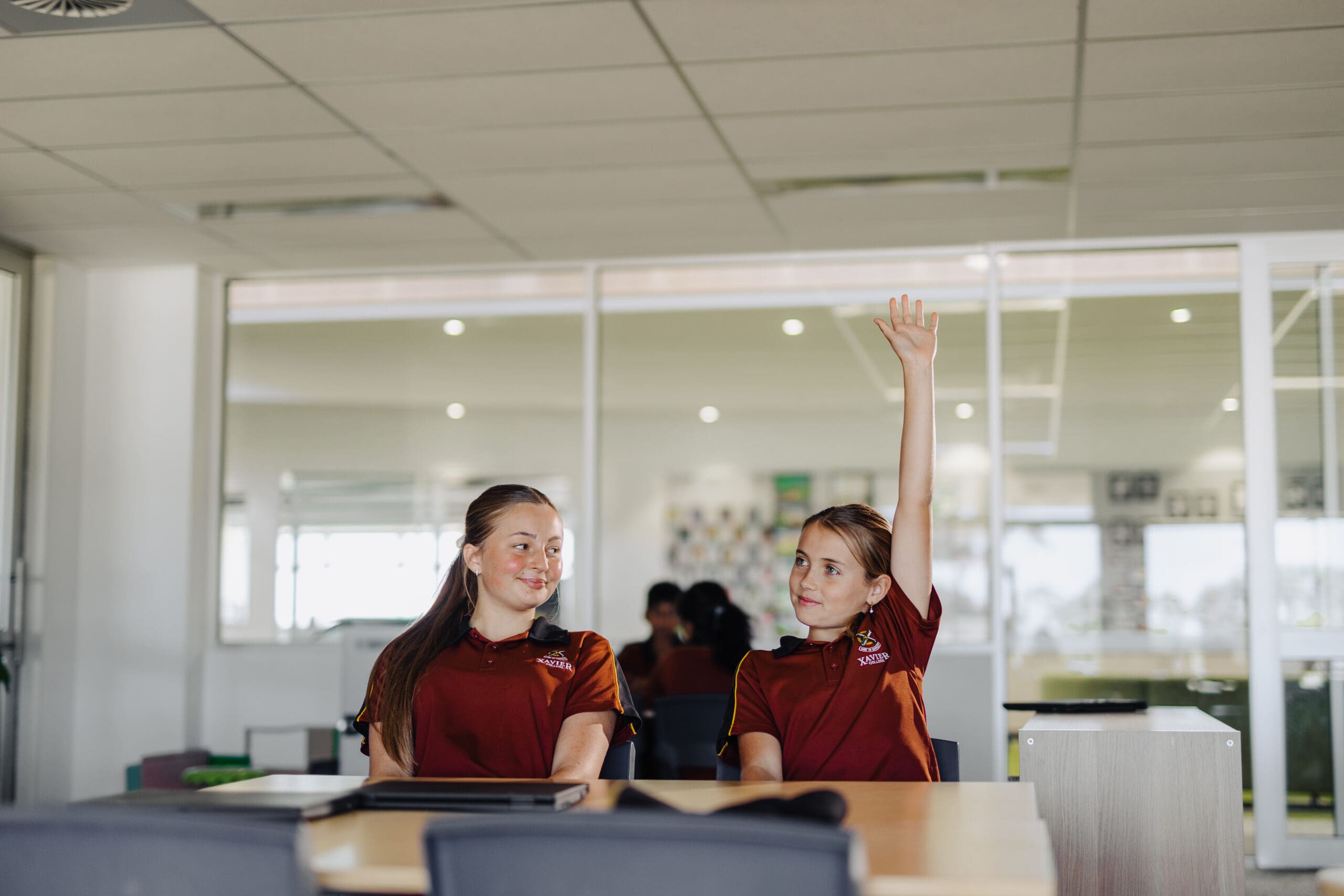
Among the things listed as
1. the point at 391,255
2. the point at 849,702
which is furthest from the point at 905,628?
the point at 391,255

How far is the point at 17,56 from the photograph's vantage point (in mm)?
3414

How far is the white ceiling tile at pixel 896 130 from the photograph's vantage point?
12.6 ft

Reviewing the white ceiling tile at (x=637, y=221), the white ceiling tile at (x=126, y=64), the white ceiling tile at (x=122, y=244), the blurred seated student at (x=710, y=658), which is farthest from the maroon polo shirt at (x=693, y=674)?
the white ceiling tile at (x=122, y=244)

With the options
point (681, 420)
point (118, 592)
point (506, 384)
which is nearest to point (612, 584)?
point (681, 420)

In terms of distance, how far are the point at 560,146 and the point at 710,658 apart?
183cm

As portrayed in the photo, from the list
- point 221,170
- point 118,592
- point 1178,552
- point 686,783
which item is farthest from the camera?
point 118,592

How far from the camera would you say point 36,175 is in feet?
14.5

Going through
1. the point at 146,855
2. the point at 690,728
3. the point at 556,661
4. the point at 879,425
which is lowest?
the point at 690,728

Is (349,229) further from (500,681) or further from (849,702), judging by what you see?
(849,702)

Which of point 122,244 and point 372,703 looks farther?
point 122,244

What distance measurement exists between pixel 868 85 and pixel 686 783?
218cm

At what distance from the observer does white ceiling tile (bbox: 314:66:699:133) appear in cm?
358

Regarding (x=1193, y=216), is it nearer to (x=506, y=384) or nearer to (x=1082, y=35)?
(x=1082, y=35)

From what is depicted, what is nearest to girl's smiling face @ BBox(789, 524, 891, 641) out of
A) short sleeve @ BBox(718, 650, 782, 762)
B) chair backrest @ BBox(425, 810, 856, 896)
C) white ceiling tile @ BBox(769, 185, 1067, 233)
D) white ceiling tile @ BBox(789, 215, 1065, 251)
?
short sleeve @ BBox(718, 650, 782, 762)
